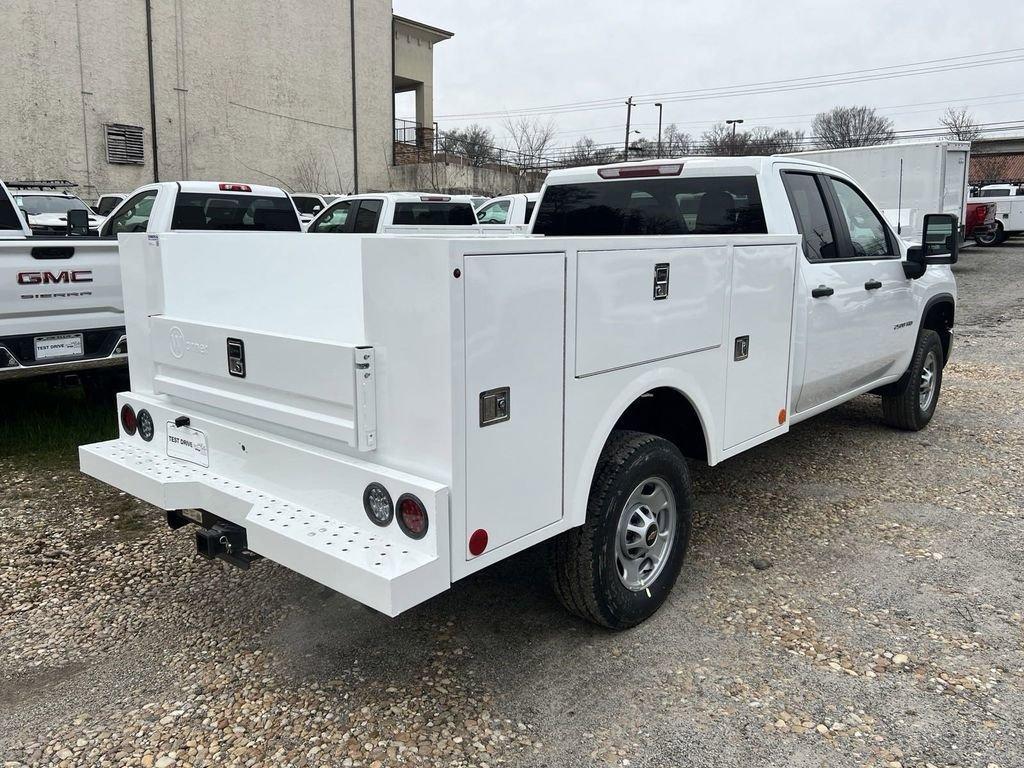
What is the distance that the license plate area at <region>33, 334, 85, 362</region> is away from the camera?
19.5 ft

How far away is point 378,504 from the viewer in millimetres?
2900

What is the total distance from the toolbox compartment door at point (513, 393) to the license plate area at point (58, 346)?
4.45 m

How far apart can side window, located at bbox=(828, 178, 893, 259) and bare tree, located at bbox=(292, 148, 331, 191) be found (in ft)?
85.5

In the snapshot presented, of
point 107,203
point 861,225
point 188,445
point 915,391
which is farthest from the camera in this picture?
point 107,203

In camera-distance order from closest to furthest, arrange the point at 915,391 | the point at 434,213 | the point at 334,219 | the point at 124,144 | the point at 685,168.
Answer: the point at 685,168
the point at 915,391
the point at 434,213
the point at 334,219
the point at 124,144

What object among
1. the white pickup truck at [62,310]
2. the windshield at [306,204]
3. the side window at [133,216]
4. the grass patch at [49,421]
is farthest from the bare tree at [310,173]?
the white pickup truck at [62,310]

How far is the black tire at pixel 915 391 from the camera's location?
6.86 metres

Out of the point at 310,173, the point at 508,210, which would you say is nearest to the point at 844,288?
the point at 508,210

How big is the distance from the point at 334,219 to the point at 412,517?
11.6 m

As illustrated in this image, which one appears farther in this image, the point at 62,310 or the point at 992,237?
the point at 992,237

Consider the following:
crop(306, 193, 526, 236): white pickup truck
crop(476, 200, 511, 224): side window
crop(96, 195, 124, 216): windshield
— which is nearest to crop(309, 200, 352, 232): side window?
crop(306, 193, 526, 236): white pickup truck

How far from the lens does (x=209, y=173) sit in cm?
→ 2666

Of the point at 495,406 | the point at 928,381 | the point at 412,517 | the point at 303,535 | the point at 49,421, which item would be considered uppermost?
the point at 495,406

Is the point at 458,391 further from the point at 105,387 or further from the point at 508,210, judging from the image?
the point at 508,210
